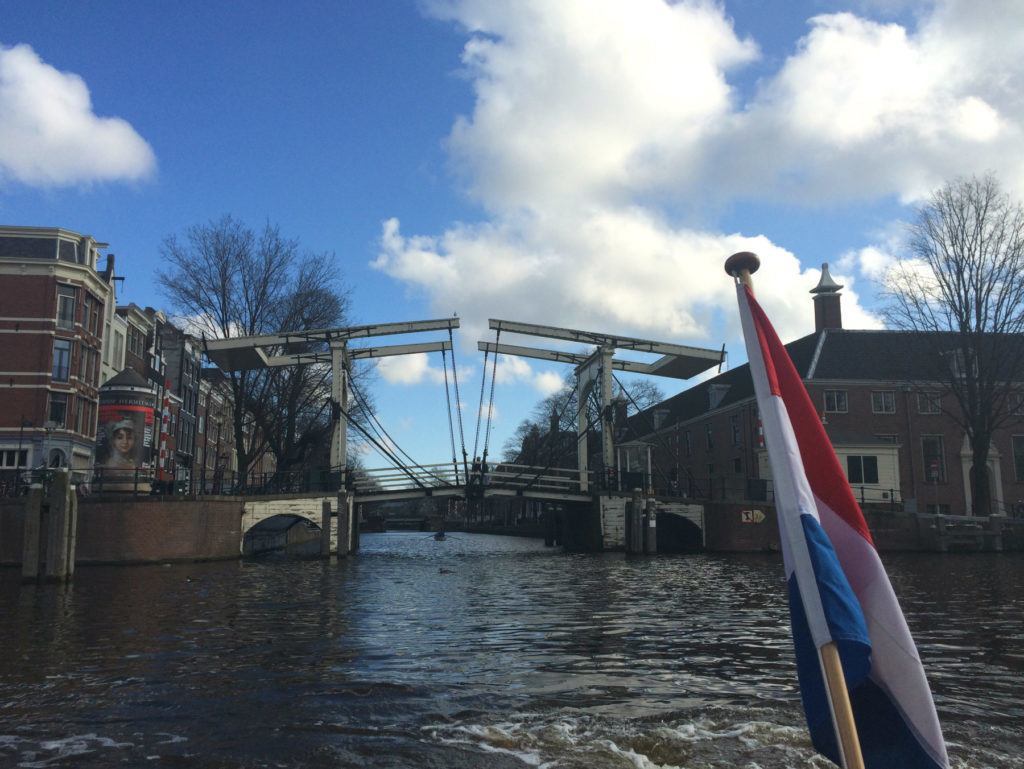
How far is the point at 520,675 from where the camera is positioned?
22.4ft

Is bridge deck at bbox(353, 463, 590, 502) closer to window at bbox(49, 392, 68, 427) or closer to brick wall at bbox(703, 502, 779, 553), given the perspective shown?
brick wall at bbox(703, 502, 779, 553)

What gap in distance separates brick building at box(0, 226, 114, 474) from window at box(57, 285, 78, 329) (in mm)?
39

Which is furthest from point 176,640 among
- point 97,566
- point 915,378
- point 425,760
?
point 915,378

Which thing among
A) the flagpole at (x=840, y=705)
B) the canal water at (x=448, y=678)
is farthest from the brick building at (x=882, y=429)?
the flagpole at (x=840, y=705)

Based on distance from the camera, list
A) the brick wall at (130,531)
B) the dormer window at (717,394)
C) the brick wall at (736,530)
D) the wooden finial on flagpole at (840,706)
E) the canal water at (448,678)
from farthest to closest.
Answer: the dormer window at (717,394), the brick wall at (736,530), the brick wall at (130,531), the canal water at (448,678), the wooden finial on flagpole at (840,706)

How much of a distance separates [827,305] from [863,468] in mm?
9962

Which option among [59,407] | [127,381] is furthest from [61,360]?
[127,381]

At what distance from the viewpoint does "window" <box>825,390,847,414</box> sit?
37.7 meters

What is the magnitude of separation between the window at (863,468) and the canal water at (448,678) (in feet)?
71.1

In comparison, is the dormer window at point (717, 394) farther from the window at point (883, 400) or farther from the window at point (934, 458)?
A: the window at point (934, 458)

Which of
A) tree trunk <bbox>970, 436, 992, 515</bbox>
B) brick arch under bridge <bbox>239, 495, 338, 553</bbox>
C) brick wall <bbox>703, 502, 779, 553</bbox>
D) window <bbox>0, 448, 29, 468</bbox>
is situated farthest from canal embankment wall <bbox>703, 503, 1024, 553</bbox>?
window <bbox>0, 448, 29, 468</bbox>

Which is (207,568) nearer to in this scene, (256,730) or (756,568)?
(756,568)

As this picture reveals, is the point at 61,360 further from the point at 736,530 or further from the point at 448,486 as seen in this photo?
the point at 736,530

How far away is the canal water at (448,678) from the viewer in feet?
15.7
